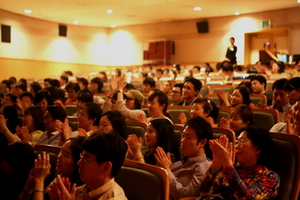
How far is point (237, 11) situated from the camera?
13664 mm

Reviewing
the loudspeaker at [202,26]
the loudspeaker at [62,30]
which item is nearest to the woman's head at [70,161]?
the loudspeaker at [202,26]

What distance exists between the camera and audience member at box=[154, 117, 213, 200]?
89.0 inches

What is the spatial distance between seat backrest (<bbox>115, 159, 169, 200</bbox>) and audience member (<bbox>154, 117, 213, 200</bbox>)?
0.92ft

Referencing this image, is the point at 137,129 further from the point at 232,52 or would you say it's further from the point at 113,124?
the point at 232,52

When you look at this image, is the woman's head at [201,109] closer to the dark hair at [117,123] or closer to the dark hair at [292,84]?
the dark hair at [117,123]

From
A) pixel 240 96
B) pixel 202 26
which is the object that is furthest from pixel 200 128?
pixel 202 26

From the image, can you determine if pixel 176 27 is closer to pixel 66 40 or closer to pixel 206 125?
pixel 66 40

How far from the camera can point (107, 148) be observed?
1.76 metres

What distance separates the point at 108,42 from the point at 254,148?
16478 millimetres

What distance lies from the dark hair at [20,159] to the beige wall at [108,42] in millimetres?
12128

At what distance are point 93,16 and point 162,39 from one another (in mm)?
3361

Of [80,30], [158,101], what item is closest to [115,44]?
[80,30]

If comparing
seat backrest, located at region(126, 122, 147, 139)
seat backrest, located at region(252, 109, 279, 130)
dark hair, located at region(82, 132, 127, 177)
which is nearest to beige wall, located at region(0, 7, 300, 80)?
seat backrest, located at region(252, 109, 279, 130)

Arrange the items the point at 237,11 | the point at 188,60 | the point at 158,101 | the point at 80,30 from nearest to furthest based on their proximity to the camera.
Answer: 1. the point at 158,101
2. the point at 237,11
3. the point at 188,60
4. the point at 80,30
